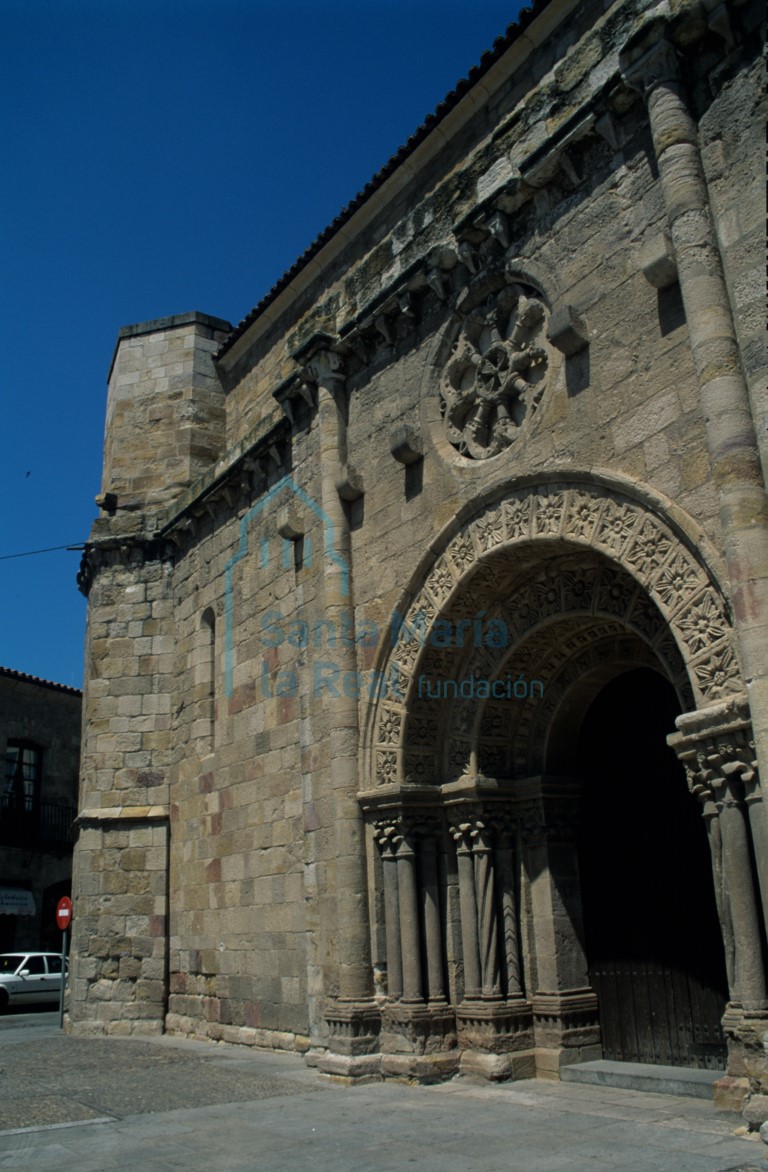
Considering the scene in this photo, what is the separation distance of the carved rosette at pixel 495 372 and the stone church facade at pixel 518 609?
0.03 metres

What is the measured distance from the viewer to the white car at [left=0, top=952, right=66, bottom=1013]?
18.5m

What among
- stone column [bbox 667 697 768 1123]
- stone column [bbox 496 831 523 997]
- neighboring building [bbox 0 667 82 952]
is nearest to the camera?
stone column [bbox 667 697 768 1123]

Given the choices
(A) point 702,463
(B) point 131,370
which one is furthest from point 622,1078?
(B) point 131,370

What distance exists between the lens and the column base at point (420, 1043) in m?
7.68

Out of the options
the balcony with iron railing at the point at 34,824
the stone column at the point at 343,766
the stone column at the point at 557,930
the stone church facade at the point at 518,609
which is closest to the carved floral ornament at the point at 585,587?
the stone church facade at the point at 518,609

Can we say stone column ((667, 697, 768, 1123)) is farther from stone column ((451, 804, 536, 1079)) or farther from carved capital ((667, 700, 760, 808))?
stone column ((451, 804, 536, 1079))

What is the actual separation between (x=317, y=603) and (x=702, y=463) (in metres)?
4.62

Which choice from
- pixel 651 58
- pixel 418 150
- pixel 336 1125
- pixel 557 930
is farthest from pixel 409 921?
pixel 418 150

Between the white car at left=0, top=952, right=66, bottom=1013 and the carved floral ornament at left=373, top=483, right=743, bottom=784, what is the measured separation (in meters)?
13.5

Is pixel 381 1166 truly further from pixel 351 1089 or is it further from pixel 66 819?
pixel 66 819

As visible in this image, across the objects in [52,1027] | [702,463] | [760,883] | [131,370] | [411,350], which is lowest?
[52,1027]

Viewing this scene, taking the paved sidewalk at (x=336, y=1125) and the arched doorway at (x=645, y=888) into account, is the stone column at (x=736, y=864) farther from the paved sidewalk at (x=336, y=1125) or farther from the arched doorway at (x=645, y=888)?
the arched doorway at (x=645, y=888)

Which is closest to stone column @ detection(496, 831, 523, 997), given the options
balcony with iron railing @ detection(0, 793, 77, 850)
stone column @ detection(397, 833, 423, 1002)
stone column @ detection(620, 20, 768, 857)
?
stone column @ detection(397, 833, 423, 1002)

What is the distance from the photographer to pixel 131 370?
50.7 feet
